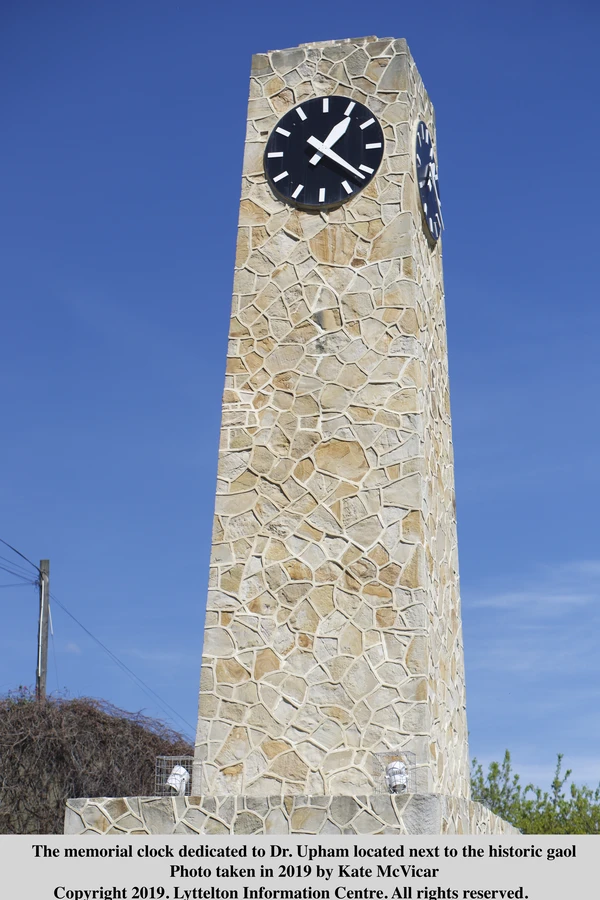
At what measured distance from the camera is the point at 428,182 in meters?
12.1

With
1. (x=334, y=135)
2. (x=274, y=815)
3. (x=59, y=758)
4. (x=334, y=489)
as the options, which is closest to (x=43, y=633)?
(x=59, y=758)

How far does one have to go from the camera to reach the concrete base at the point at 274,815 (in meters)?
8.92

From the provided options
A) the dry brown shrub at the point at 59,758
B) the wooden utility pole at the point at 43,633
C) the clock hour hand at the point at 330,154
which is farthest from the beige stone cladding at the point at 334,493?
the wooden utility pole at the point at 43,633

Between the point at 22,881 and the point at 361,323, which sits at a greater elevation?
the point at 361,323

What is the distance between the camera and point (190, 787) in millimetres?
10133

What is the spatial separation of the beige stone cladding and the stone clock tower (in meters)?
0.02

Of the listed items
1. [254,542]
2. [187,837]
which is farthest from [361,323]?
[187,837]

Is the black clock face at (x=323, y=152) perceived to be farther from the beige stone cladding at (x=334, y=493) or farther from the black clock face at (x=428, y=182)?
the black clock face at (x=428, y=182)

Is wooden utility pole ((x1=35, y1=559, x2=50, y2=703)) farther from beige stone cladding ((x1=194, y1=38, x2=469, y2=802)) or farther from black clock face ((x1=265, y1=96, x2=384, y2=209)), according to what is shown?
black clock face ((x1=265, y1=96, x2=384, y2=209))

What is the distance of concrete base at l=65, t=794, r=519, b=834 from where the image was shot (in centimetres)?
892

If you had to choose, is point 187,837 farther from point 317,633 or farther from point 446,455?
point 446,455

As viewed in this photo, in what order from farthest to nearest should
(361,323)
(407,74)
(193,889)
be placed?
(407,74)
(361,323)
(193,889)

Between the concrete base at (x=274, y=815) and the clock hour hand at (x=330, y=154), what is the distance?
19.4 ft

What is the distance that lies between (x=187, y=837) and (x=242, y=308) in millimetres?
4944
